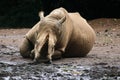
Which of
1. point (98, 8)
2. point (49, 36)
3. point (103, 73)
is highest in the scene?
point (98, 8)

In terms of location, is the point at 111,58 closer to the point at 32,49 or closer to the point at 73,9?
the point at 32,49

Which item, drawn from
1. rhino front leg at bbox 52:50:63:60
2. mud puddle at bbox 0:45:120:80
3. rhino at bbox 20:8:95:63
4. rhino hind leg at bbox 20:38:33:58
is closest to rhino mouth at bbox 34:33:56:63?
rhino at bbox 20:8:95:63

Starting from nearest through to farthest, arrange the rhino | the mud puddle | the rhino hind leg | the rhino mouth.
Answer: the mud puddle, the rhino mouth, the rhino, the rhino hind leg

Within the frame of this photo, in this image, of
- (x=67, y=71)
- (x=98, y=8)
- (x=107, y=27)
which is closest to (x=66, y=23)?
(x=67, y=71)

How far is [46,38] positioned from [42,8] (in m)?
15.6

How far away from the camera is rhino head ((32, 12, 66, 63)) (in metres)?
8.91

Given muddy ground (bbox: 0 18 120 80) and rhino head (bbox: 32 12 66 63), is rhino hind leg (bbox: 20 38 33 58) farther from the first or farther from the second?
rhino head (bbox: 32 12 66 63)

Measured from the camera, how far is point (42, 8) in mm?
24531

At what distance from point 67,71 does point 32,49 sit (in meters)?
1.79

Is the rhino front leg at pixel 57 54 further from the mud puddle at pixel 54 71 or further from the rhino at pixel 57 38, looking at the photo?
the mud puddle at pixel 54 71

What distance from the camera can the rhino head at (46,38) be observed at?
891cm

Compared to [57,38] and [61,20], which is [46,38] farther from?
[61,20]

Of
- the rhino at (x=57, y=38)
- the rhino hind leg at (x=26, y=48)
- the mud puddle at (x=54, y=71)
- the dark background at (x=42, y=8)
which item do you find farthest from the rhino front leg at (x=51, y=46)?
the dark background at (x=42, y=8)

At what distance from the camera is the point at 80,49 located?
35.4ft
